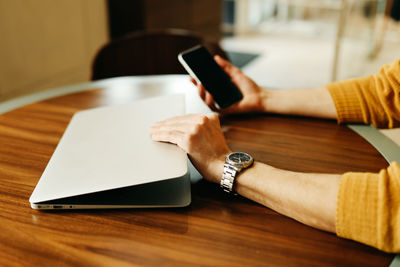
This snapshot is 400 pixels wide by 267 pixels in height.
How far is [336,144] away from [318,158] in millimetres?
90

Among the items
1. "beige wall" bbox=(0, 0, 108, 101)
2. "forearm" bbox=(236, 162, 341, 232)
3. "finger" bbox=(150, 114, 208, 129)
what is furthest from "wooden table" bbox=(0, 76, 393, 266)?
"beige wall" bbox=(0, 0, 108, 101)

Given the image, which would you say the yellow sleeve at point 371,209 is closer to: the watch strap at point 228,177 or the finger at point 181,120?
the watch strap at point 228,177

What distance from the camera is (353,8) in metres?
3.92

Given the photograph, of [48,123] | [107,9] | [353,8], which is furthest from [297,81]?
[48,123]

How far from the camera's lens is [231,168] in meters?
0.65

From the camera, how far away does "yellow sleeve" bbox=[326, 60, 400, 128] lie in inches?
35.1

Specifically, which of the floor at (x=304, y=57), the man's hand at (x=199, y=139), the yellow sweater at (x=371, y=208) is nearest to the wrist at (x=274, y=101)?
the man's hand at (x=199, y=139)

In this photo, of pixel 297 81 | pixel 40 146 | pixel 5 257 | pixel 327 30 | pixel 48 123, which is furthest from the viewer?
pixel 327 30

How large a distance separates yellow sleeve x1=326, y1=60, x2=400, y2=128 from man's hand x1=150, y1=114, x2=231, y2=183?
1.26 ft

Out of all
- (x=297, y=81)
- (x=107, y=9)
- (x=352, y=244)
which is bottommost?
(x=297, y=81)

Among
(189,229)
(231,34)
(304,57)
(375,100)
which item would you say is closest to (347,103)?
(375,100)

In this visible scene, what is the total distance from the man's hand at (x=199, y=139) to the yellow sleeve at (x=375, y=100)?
383 millimetres

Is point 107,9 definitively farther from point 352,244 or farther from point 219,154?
point 352,244

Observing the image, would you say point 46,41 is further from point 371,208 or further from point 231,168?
point 371,208
